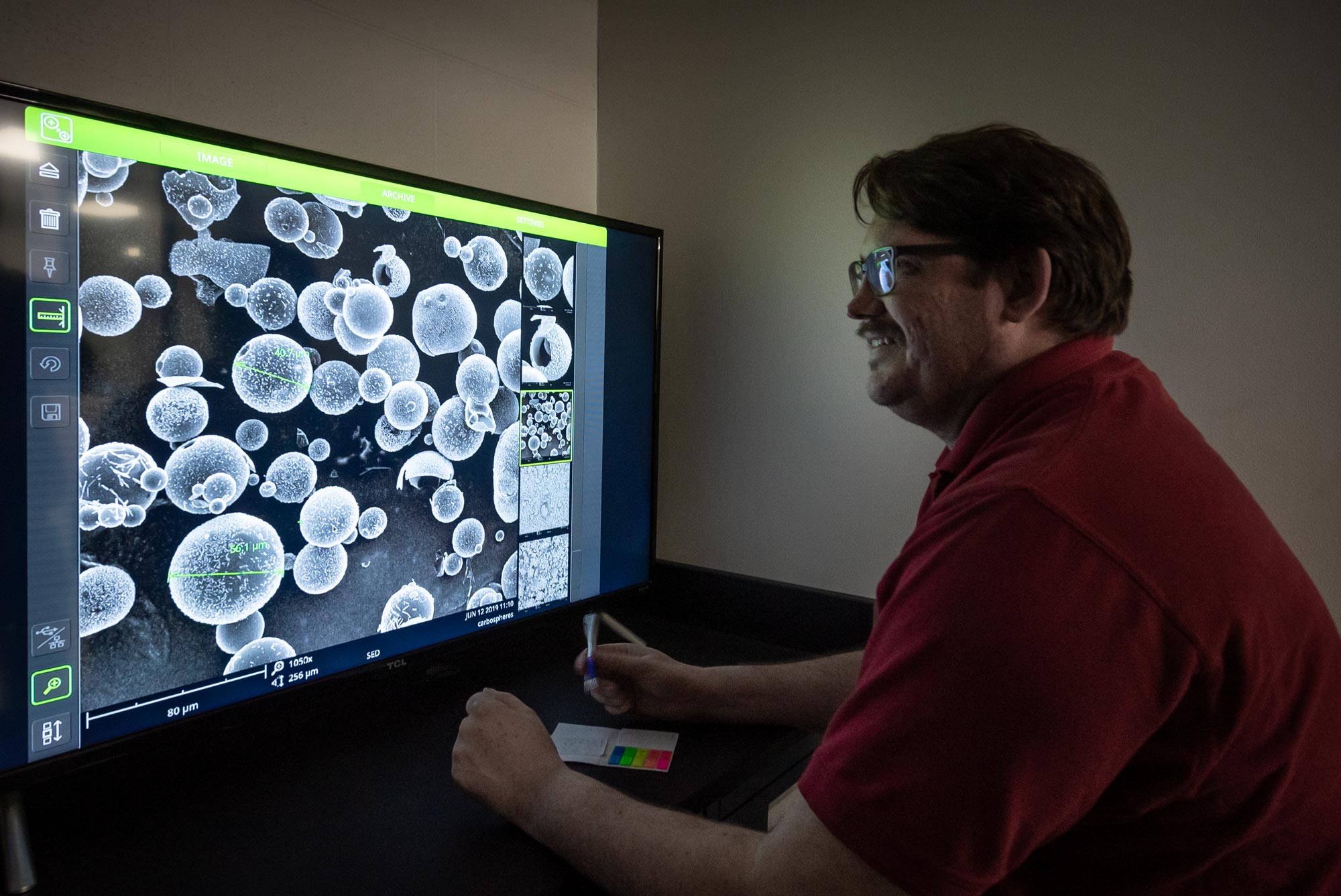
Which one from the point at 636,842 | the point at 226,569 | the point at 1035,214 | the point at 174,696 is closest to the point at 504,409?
the point at 226,569

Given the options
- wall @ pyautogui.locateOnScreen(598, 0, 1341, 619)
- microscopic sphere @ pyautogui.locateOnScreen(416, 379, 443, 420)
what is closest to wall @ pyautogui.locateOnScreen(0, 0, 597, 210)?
wall @ pyautogui.locateOnScreen(598, 0, 1341, 619)

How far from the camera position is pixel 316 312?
1156mm

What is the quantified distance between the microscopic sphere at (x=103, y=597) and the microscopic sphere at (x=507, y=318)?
66 centimetres

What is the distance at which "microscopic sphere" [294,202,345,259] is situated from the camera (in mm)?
1146

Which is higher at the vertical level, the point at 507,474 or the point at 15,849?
the point at 507,474

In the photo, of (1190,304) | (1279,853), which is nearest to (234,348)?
(1279,853)

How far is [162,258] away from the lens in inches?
39.4

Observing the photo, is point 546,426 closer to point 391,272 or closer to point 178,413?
point 391,272

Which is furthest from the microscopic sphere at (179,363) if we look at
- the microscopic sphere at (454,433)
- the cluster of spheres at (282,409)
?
the microscopic sphere at (454,433)

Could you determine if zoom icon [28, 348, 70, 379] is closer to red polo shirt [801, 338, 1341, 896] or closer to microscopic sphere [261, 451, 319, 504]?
microscopic sphere [261, 451, 319, 504]

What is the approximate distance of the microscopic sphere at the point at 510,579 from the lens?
145 centimetres

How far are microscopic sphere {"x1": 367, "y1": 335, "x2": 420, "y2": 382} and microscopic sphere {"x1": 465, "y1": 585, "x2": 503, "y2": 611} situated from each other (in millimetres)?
392

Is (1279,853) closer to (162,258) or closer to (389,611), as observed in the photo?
(389,611)

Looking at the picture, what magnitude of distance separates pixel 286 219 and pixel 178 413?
301 mm
